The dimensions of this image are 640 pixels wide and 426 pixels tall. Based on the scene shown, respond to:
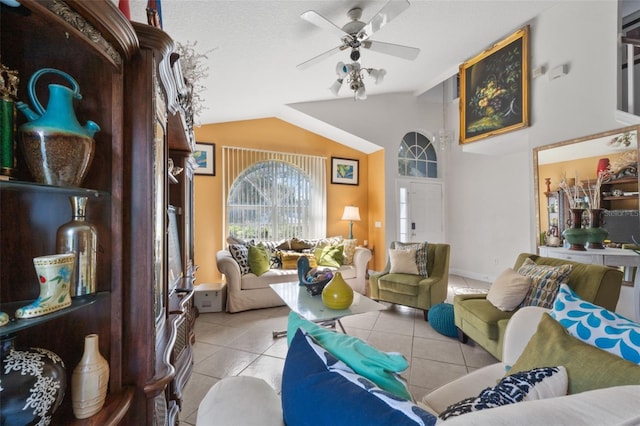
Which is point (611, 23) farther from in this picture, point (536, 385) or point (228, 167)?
point (228, 167)

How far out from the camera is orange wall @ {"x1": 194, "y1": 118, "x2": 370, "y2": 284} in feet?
13.6

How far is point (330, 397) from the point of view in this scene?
1.84 feet

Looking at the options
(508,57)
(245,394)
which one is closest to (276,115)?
(508,57)

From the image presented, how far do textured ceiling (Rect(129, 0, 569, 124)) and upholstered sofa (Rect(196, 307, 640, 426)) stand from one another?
7.08ft

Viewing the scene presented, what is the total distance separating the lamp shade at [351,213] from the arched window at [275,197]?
40 cm

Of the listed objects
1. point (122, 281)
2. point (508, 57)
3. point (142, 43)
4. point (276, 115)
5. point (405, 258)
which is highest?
point (508, 57)

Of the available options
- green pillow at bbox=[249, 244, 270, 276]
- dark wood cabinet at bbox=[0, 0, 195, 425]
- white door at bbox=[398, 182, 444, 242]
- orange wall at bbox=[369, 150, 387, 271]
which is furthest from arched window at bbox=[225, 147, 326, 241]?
dark wood cabinet at bbox=[0, 0, 195, 425]

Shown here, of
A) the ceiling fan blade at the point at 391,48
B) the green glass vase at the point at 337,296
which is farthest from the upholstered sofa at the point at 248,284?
the ceiling fan blade at the point at 391,48

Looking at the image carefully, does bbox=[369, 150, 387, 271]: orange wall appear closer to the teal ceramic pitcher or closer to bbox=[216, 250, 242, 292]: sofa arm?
bbox=[216, 250, 242, 292]: sofa arm

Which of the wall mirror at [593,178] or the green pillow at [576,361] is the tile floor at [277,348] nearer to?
the green pillow at [576,361]

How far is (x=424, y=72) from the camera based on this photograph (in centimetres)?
424

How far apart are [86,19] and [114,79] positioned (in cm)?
17

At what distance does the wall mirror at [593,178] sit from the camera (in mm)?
2574

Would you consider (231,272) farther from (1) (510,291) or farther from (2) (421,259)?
(1) (510,291)
